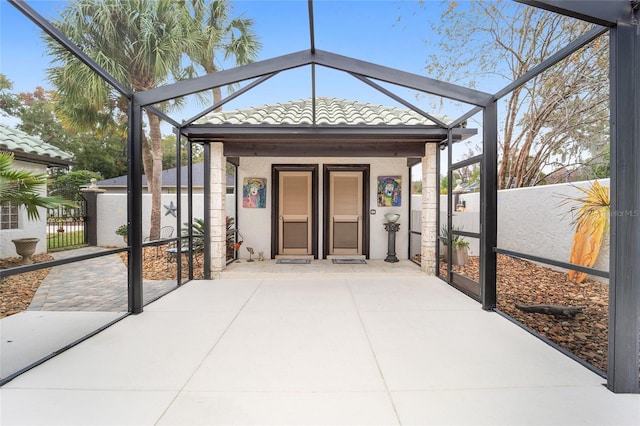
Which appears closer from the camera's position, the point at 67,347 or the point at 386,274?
the point at 67,347

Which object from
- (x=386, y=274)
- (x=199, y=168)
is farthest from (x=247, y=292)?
(x=199, y=168)

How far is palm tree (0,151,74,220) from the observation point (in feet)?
11.6

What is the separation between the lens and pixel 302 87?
180 inches

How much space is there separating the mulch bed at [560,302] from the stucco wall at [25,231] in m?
9.90

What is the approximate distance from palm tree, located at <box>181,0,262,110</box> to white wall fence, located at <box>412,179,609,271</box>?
8181mm

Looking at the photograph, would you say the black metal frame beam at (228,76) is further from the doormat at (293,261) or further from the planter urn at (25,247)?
the planter urn at (25,247)

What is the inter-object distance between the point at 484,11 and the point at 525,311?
8.24 m

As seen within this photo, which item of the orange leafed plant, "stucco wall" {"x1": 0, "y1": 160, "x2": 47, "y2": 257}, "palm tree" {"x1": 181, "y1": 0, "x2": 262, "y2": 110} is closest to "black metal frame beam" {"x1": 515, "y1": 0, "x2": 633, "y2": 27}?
the orange leafed plant

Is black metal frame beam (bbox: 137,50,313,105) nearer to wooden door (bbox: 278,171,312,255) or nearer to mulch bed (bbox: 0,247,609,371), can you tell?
mulch bed (bbox: 0,247,609,371)

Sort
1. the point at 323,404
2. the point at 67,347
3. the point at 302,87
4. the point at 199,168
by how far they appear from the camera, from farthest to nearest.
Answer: the point at 199,168 < the point at 302,87 < the point at 67,347 < the point at 323,404

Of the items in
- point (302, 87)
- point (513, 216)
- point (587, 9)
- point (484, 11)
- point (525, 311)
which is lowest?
point (525, 311)

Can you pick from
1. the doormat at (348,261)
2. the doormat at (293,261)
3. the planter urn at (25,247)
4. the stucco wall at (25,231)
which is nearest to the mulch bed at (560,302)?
the doormat at (348,261)

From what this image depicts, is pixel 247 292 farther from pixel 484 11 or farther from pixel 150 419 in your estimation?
pixel 484 11

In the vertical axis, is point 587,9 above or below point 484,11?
below
